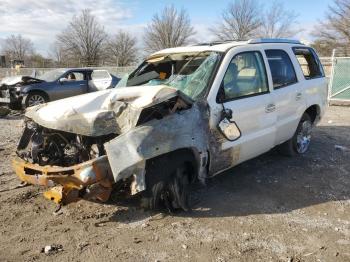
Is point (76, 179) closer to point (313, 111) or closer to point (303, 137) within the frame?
point (303, 137)

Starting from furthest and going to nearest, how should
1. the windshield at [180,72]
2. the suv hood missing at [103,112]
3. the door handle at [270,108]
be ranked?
the door handle at [270,108] → the windshield at [180,72] → the suv hood missing at [103,112]

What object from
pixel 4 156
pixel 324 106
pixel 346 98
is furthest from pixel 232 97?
pixel 346 98

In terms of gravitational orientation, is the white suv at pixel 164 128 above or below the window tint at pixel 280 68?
below

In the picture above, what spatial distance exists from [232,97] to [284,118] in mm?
1439

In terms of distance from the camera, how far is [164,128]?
13.3 feet

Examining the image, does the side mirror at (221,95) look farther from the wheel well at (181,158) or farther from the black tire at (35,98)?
the black tire at (35,98)

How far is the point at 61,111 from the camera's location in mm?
4172

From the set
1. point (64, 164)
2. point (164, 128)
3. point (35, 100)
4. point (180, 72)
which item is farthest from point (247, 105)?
point (35, 100)

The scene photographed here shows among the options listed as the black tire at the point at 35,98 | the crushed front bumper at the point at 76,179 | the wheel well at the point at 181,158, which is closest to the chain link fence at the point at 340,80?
the black tire at the point at 35,98

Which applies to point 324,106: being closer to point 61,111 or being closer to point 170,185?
point 170,185

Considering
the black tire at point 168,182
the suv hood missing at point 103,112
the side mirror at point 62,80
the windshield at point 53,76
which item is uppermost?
the suv hood missing at point 103,112

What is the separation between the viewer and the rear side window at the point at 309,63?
6.87 m

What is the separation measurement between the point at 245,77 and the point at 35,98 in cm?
957

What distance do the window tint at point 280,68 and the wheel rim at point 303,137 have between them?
3.40 feet
